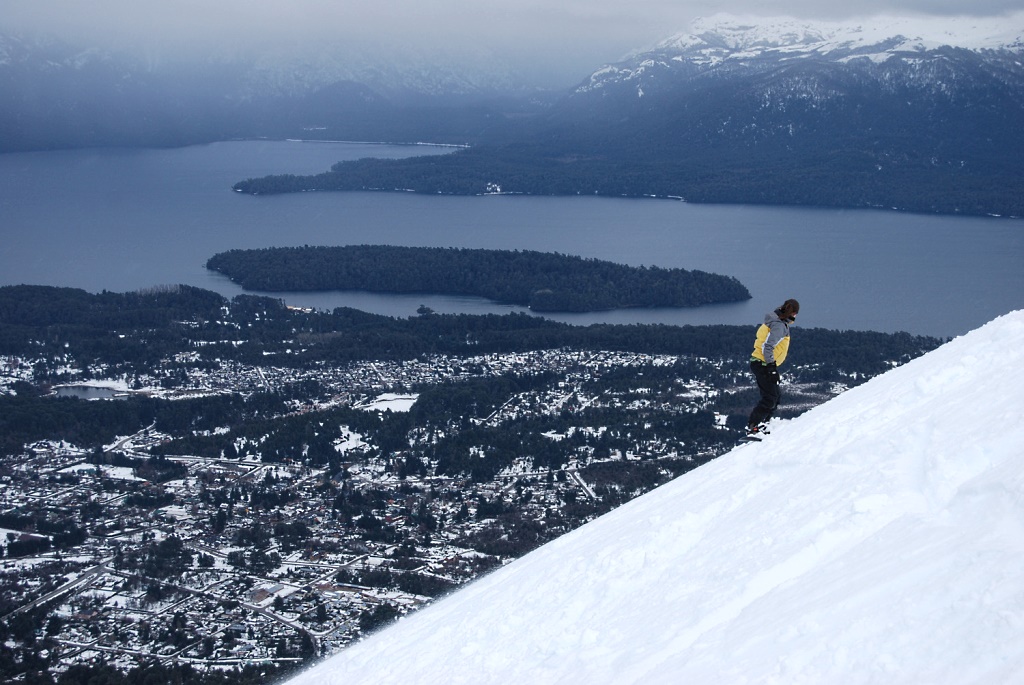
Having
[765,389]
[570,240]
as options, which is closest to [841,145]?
[570,240]

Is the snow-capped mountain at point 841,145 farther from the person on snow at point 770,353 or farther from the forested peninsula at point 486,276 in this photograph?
the person on snow at point 770,353

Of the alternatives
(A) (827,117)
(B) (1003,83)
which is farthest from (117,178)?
(B) (1003,83)

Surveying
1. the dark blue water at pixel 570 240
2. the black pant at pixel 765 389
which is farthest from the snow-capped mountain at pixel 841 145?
the black pant at pixel 765 389

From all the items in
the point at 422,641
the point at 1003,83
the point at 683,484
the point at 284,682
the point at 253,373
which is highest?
the point at 1003,83

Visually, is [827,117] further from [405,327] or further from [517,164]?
[405,327]

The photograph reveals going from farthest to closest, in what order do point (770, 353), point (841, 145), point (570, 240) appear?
point (841, 145) → point (570, 240) → point (770, 353)

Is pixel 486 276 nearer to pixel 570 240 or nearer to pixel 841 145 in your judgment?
pixel 570 240
